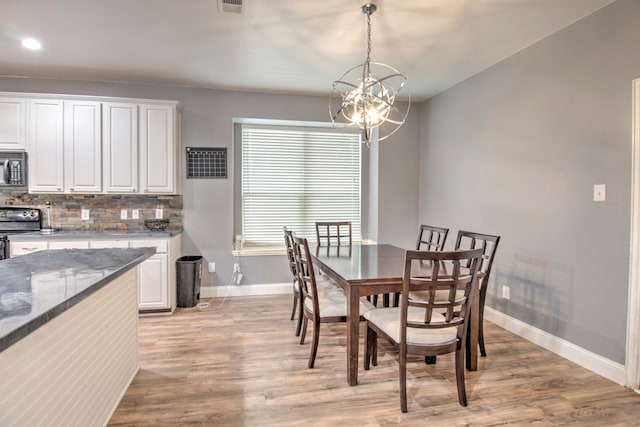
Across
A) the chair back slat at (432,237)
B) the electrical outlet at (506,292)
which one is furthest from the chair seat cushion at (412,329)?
the electrical outlet at (506,292)

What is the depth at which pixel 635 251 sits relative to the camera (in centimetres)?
215

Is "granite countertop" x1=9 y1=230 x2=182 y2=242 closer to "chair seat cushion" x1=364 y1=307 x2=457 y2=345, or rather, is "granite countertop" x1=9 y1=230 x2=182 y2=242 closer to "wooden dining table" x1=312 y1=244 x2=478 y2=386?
"wooden dining table" x1=312 y1=244 x2=478 y2=386

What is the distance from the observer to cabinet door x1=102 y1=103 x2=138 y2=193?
11.7 feet

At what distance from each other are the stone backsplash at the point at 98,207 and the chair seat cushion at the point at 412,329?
9.27ft

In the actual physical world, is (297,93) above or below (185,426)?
above

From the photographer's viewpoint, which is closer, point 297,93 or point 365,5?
point 365,5

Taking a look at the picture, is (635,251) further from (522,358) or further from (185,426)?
(185,426)

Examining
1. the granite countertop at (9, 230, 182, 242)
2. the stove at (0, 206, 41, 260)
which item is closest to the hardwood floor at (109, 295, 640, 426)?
the granite countertop at (9, 230, 182, 242)

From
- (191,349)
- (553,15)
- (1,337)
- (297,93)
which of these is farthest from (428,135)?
(1,337)

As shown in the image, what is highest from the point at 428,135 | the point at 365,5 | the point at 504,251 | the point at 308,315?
the point at 365,5

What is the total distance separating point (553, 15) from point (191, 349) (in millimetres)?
3765

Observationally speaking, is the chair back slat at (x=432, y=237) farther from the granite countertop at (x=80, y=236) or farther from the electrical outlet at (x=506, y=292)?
the granite countertop at (x=80, y=236)

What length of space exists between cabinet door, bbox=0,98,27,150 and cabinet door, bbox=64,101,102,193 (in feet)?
1.31

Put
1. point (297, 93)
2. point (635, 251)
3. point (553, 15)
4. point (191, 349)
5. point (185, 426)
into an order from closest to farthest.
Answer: point (185, 426), point (635, 251), point (553, 15), point (191, 349), point (297, 93)
